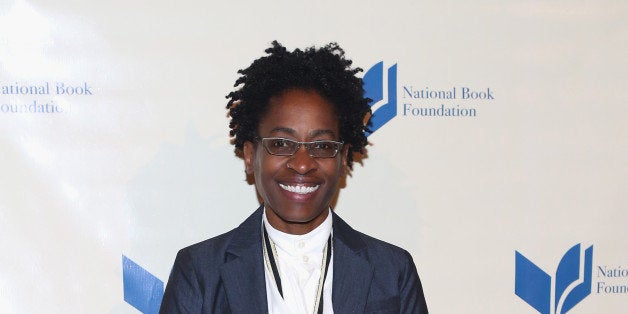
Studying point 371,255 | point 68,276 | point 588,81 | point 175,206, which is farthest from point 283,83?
point 588,81

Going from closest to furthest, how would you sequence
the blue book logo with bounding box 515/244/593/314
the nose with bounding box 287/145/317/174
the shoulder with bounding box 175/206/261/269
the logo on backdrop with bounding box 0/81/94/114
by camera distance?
the nose with bounding box 287/145/317/174, the shoulder with bounding box 175/206/261/269, the logo on backdrop with bounding box 0/81/94/114, the blue book logo with bounding box 515/244/593/314

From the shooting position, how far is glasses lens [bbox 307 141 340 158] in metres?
1.72

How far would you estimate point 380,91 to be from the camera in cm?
232

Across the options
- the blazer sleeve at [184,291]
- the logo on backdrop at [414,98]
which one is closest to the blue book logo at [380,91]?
the logo on backdrop at [414,98]

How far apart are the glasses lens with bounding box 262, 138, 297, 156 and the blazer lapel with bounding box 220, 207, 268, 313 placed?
0.85 ft

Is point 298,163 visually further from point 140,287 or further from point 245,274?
point 140,287

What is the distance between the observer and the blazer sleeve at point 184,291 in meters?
1.76

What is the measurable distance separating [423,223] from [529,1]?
2.88ft

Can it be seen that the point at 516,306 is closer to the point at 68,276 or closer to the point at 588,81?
the point at 588,81

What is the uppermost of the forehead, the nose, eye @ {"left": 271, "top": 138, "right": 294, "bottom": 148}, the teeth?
the forehead

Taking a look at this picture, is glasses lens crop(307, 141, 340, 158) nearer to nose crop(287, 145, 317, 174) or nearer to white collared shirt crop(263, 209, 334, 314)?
nose crop(287, 145, 317, 174)

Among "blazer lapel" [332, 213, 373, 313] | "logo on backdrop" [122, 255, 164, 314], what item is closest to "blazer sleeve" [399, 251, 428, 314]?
"blazer lapel" [332, 213, 373, 313]

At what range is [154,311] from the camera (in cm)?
229

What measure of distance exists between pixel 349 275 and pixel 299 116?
0.45 m
